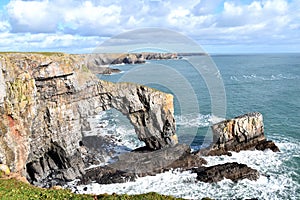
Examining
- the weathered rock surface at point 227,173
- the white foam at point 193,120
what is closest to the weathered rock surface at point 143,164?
the weathered rock surface at point 227,173

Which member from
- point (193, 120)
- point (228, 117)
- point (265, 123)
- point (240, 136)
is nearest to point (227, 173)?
point (240, 136)

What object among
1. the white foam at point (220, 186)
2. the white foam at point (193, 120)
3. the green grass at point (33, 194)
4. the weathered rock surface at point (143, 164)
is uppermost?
the green grass at point (33, 194)

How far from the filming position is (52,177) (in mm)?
34375

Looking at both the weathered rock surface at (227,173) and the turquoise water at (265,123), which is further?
the weathered rock surface at (227,173)

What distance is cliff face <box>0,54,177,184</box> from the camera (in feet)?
90.0

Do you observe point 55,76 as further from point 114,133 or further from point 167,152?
point 114,133

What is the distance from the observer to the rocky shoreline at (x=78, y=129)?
28.0m

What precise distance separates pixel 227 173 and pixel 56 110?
2214 centimetres

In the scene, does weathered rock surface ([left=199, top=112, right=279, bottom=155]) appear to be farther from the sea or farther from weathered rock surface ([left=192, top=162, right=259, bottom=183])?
weathered rock surface ([left=192, top=162, right=259, bottom=183])

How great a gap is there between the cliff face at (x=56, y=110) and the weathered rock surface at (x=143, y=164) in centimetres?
184

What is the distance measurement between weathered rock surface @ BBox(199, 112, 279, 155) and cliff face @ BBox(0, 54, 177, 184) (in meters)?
6.99

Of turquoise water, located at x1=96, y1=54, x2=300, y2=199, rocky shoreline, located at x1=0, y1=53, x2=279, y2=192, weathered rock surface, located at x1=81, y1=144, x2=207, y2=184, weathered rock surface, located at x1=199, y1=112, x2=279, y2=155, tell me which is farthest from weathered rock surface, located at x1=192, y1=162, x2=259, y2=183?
weathered rock surface, located at x1=199, y1=112, x2=279, y2=155

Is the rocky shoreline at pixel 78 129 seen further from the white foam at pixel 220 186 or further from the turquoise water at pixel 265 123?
the turquoise water at pixel 265 123

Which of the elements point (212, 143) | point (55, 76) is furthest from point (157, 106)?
point (55, 76)
